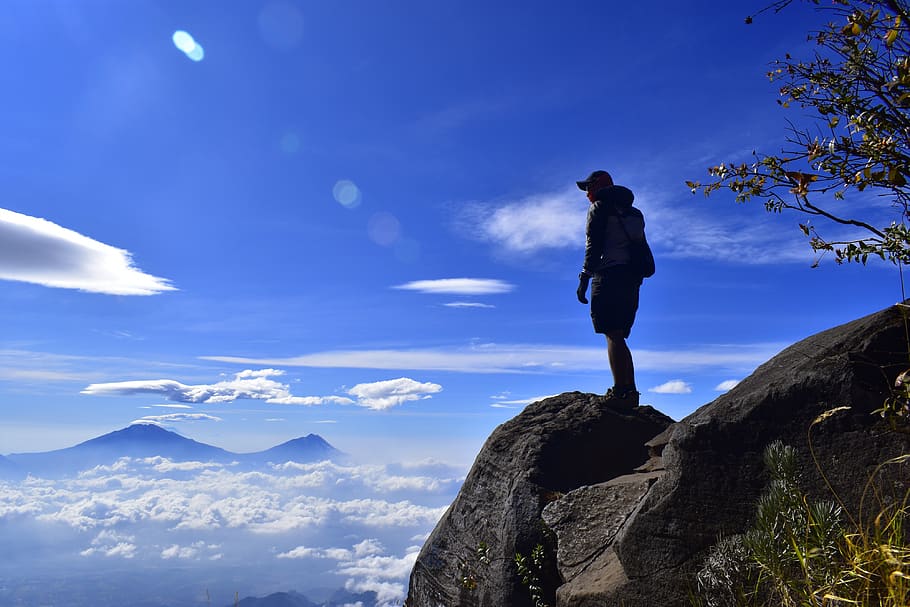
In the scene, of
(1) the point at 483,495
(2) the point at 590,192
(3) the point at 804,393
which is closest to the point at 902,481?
(3) the point at 804,393

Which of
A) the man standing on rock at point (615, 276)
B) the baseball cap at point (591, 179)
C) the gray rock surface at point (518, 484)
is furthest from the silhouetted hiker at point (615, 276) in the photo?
the gray rock surface at point (518, 484)

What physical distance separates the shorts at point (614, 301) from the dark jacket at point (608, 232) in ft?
0.66

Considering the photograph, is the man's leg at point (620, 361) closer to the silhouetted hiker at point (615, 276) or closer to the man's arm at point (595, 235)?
the silhouetted hiker at point (615, 276)

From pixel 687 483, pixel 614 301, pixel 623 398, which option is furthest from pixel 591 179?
pixel 687 483

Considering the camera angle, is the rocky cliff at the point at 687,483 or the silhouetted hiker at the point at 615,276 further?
the silhouetted hiker at the point at 615,276

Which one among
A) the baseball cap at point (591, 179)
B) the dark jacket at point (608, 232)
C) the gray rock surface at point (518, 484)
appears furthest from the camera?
the baseball cap at point (591, 179)

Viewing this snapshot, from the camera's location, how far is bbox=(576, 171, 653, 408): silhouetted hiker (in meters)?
10.6

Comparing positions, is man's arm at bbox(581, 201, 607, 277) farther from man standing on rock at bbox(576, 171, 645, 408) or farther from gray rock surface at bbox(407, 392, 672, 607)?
gray rock surface at bbox(407, 392, 672, 607)

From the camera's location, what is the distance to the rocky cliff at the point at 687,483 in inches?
216

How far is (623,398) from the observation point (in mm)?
10898

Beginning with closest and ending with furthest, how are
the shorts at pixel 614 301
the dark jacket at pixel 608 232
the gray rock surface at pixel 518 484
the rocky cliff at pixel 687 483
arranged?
the rocky cliff at pixel 687 483 → the gray rock surface at pixel 518 484 → the shorts at pixel 614 301 → the dark jacket at pixel 608 232

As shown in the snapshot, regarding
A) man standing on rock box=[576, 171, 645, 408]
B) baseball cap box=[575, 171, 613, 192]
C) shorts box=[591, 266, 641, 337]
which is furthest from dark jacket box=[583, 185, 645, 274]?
baseball cap box=[575, 171, 613, 192]

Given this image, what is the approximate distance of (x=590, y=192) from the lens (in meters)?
11.3

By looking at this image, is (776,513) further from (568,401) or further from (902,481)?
(568,401)
